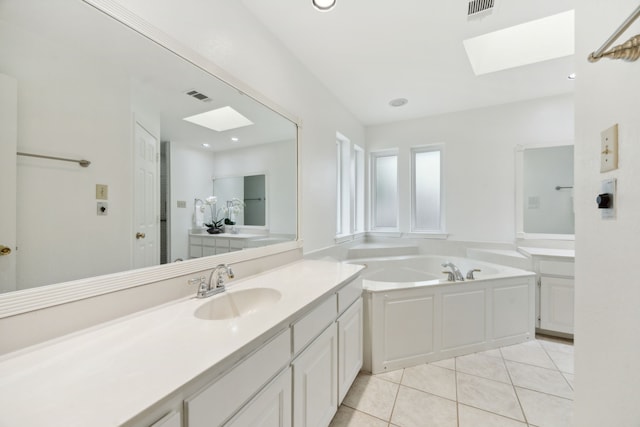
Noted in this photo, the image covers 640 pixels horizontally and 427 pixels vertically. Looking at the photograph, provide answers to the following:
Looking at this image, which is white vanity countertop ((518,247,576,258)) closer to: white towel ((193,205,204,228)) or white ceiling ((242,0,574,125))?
white ceiling ((242,0,574,125))

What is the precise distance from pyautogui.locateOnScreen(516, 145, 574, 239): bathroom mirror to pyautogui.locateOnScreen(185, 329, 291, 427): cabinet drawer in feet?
11.1

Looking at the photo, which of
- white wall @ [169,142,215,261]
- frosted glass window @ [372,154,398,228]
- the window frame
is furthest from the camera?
frosted glass window @ [372,154,398,228]

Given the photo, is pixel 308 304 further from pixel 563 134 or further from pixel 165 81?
pixel 563 134

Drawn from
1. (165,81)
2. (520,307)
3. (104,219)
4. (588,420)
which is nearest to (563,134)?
(520,307)

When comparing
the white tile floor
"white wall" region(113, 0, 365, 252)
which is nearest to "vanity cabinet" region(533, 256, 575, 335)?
the white tile floor

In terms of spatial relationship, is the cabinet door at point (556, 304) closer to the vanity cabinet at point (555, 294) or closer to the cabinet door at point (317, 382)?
the vanity cabinet at point (555, 294)

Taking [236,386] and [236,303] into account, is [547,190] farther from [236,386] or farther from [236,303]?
[236,386]

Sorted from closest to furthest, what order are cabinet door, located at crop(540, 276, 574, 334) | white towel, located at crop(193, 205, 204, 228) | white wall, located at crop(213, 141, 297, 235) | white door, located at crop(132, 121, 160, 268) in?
1. white door, located at crop(132, 121, 160, 268)
2. white towel, located at crop(193, 205, 204, 228)
3. white wall, located at crop(213, 141, 297, 235)
4. cabinet door, located at crop(540, 276, 574, 334)

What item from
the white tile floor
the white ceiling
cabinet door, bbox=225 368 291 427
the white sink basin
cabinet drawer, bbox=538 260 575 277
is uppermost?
the white ceiling

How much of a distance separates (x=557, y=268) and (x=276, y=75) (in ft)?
10.7

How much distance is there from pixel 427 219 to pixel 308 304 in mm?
3065

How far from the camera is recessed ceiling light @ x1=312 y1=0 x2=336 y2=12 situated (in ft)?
5.23

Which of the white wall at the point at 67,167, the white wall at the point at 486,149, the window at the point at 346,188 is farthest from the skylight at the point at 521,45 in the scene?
the white wall at the point at 67,167

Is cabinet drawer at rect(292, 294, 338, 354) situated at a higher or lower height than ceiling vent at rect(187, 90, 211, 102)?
lower
